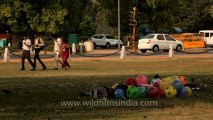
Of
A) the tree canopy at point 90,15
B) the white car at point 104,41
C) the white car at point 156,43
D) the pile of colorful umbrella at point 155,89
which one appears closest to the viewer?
the pile of colorful umbrella at point 155,89

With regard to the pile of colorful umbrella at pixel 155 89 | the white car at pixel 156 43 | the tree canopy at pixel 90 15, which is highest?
the tree canopy at pixel 90 15

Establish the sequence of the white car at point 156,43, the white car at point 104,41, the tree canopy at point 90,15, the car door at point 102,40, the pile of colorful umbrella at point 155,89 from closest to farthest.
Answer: the pile of colorful umbrella at point 155,89
the white car at point 156,43
the tree canopy at point 90,15
the white car at point 104,41
the car door at point 102,40

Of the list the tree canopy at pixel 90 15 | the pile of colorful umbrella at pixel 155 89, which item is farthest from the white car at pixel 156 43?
the pile of colorful umbrella at pixel 155 89

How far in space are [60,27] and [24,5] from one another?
5033 millimetres

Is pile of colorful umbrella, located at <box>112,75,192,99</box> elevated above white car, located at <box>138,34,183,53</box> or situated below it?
below

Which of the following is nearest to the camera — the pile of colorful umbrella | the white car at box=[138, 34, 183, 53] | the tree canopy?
the pile of colorful umbrella

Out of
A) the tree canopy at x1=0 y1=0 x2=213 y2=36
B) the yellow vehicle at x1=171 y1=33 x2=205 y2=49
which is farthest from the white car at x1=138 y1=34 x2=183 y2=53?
the tree canopy at x1=0 y1=0 x2=213 y2=36

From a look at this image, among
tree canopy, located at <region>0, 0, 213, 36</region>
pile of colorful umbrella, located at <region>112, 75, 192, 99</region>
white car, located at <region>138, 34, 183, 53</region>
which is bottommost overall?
pile of colorful umbrella, located at <region>112, 75, 192, 99</region>

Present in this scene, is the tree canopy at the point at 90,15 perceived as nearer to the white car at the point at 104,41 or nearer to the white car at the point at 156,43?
the white car at the point at 104,41

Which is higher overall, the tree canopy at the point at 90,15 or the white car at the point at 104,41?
the tree canopy at the point at 90,15

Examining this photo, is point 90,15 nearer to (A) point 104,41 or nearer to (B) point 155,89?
(A) point 104,41

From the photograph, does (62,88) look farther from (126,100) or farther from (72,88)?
(126,100)

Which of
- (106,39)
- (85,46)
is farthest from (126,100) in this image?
(106,39)

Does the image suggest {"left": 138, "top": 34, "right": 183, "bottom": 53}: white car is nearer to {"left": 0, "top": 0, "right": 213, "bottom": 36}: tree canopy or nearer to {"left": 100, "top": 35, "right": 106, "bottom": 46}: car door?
{"left": 0, "top": 0, "right": 213, "bottom": 36}: tree canopy
